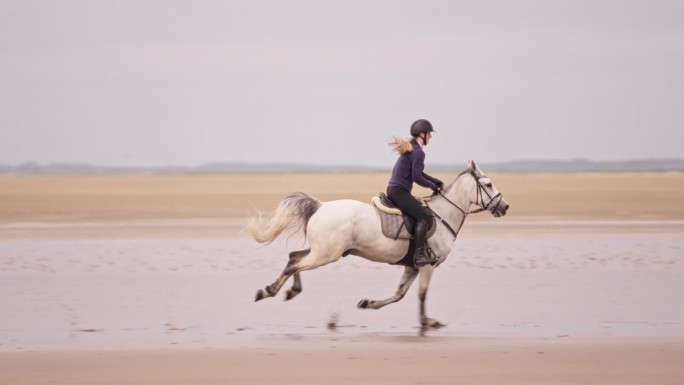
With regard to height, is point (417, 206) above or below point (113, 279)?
above

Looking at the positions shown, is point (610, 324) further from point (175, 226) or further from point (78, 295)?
point (175, 226)

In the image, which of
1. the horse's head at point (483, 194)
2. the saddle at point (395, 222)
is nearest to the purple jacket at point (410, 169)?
the saddle at point (395, 222)

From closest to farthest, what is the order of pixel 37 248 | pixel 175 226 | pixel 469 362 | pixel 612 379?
pixel 612 379
pixel 469 362
pixel 37 248
pixel 175 226

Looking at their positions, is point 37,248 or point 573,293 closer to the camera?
point 573,293

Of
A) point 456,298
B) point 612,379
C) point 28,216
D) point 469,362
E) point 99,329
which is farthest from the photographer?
point 28,216

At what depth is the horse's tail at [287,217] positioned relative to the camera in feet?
43.3

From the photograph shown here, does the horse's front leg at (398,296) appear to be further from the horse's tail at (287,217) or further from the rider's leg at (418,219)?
the horse's tail at (287,217)

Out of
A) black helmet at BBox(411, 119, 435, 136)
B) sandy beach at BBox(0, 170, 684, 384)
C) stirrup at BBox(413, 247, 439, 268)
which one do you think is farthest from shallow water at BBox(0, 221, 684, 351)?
black helmet at BBox(411, 119, 435, 136)

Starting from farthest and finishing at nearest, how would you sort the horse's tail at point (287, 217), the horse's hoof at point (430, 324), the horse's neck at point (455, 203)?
1. the horse's neck at point (455, 203)
2. the horse's tail at point (287, 217)
3. the horse's hoof at point (430, 324)

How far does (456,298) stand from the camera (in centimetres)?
1541

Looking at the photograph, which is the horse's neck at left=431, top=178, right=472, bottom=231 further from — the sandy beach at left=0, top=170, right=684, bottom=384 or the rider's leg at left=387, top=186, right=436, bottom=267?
the sandy beach at left=0, top=170, right=684, bottom=384

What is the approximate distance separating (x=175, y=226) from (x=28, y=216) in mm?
8108

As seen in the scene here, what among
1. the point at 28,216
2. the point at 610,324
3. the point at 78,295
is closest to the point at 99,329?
the point at 78,295

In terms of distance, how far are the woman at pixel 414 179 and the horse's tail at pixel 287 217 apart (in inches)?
40.7
